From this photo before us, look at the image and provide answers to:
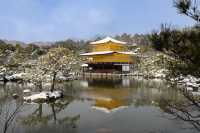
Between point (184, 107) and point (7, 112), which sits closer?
point (184, 107)

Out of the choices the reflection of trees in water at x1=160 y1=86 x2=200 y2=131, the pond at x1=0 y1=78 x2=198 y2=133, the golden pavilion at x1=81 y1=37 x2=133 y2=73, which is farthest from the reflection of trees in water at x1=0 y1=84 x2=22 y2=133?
the golden pavilion at x1=81 y1=37 x2=133 y2=73

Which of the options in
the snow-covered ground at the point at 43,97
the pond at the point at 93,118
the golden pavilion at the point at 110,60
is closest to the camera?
the pond at the point at 93,118

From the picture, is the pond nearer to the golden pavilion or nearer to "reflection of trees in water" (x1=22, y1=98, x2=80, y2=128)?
"reflection of trees in water" (x1=22, y1=98, x2=80, y2=128)

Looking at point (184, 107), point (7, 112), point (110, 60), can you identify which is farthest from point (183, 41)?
point (110, 60)

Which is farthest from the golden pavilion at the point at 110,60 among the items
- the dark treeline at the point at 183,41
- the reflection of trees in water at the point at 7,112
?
the dark treeline at the point at 183,41

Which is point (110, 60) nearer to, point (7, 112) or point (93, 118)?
point (93, 118)

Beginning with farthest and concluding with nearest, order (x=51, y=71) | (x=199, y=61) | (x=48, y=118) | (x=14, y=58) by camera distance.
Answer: (x=14, y=58) < (x=51, y=71) < (x=48, y=118) < (x=199, y=61)

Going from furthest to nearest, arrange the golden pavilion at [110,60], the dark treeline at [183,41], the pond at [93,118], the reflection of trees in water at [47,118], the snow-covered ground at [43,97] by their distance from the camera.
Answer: the golden pavilion at [110,60], the snow-covered ground at [43,97], the reflection of trees in water at [47,118], the pond at [93,118], the dark treeline at [183,41]

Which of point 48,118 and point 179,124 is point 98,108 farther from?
point 179,124

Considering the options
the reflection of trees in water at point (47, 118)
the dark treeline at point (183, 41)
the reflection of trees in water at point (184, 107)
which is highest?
the dark treeline at point (183, 41)

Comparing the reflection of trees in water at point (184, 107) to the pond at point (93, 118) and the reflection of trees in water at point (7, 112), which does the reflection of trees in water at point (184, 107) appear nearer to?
the pond at point (93, 118)

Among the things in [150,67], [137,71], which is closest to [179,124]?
[150,67]

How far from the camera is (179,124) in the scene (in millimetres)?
9648

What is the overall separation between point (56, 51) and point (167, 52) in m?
13.2
